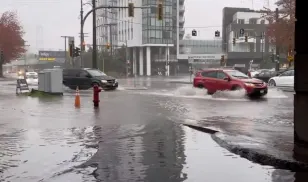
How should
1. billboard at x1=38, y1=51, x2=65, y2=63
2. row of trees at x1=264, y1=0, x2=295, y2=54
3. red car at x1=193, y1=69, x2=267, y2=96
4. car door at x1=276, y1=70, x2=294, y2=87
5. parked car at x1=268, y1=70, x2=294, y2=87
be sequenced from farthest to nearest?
billboard at x1=38, y1=51, x2=65, y2=63
row of trees at x1=264, y1=0, x2=295, y2=54
car door at x1=276, y1=70, x2=294, y2=87
parked car at x1=268, y1=70, x2=294, y2=87
red car at x1=193, y1=69, x2=267, y2=96

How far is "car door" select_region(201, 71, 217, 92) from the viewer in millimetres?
23625

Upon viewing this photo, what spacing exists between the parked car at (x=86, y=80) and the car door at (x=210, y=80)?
25.0 ft

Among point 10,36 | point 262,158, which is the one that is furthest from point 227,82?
point 10,36

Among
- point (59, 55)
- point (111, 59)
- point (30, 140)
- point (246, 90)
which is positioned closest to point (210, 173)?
point (30, 140)

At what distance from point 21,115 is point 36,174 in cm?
803

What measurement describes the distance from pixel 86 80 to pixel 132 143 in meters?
20.5

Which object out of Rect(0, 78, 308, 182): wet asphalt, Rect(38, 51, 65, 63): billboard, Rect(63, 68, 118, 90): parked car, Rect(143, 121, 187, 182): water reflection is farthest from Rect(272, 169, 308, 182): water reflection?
Rect(38, 51, 65, 63): billboard

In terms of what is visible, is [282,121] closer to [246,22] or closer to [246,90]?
[246,90]

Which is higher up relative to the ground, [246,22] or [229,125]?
[246,22]

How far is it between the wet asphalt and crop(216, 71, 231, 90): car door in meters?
6.17

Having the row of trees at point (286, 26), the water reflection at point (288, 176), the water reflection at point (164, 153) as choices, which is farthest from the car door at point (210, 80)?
the row of trees at point (286, 26)

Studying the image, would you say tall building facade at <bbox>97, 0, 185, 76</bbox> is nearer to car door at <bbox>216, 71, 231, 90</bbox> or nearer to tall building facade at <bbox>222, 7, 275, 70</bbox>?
tall building facade at <bbox>222, 7, 275, 70</bbox>

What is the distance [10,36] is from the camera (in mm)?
68688

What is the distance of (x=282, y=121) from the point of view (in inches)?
505
